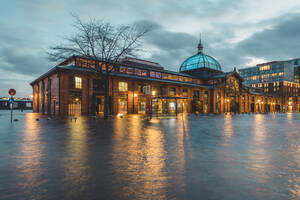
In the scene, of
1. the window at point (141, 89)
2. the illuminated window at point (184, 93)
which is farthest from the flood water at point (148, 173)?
the illuminated window at point (184, 93)

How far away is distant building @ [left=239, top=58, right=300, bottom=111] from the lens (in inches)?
4274

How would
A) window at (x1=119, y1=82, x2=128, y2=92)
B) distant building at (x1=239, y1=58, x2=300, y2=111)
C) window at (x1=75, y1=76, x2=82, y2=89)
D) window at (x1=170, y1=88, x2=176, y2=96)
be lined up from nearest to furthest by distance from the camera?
window at (x1=75, y1=76, x2=82, y2=89) → window at (x1=119, y1=82, x2=128, y2=92) → window at (x1=170, y1=88, x2=176, y2=96) → distant building at (x1=239, y1=58, x2=300, y2=111)

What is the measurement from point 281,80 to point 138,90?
105038mm

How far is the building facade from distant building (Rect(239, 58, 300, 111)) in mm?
47771

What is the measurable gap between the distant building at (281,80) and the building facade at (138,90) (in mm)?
47771

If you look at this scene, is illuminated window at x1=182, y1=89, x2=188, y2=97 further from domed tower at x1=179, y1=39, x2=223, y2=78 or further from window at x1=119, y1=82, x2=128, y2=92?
window at x1=119, y1=82, x2=128, y2=92

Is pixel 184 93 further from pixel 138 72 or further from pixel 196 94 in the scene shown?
pixel 138 72

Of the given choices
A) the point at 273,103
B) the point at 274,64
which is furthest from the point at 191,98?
the point at 274,64

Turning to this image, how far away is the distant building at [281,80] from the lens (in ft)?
356

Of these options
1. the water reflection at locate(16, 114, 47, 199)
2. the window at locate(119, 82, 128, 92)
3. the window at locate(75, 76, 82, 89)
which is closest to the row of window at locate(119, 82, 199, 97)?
the window at locate(119, 82, 128, 92)

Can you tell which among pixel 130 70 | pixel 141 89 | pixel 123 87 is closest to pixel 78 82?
pixel 123 87

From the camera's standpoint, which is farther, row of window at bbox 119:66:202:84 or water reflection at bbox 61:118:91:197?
row of window at bbox 119:66:202:84

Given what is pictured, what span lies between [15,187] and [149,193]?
2568 mm

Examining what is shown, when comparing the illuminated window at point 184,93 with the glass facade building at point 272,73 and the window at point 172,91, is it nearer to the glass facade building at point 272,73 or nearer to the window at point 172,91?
the window at point 172,91
